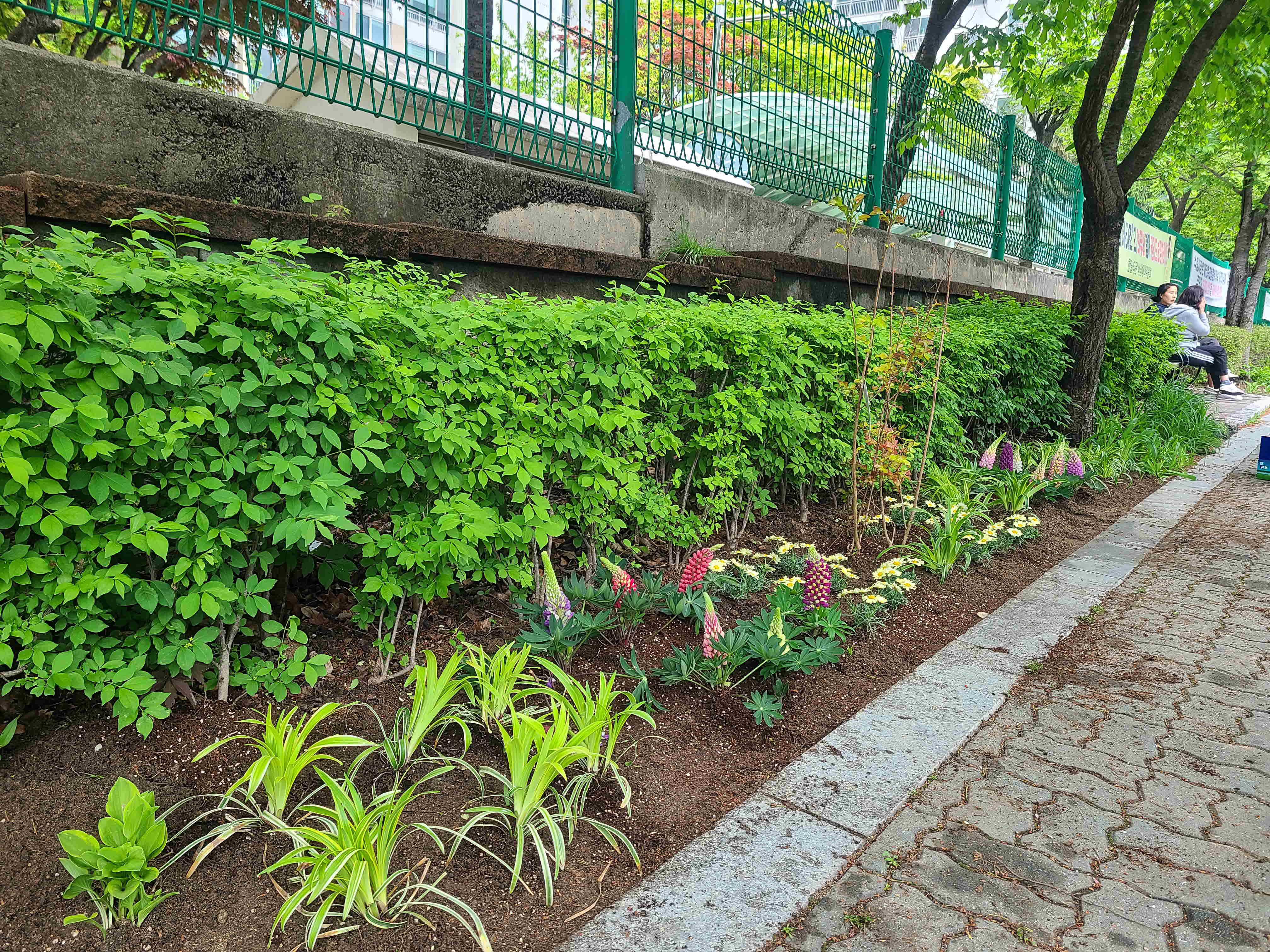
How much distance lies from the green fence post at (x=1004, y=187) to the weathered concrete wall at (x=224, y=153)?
863cm

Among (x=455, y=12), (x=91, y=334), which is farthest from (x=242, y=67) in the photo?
(x=91, y=334)

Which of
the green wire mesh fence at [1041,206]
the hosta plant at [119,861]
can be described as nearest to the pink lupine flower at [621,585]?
the hosta plant at [119,861]

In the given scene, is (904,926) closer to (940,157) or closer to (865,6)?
(940,157)

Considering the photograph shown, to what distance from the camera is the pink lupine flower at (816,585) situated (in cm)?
336

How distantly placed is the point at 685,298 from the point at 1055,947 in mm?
4090

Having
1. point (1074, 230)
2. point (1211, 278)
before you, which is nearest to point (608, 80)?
point (1074, 230)

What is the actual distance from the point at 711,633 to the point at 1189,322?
12.0 metres

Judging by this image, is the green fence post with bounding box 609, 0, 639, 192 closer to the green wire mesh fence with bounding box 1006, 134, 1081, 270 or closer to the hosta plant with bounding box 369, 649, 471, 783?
the hosta plant with bounding box 369, 649, 471, 783

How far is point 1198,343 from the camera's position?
→ 1184cm

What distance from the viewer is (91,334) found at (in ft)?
6.20

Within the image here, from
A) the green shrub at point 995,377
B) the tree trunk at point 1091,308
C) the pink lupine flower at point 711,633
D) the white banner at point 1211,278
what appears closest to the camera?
the pink lupine flower at point 711,633

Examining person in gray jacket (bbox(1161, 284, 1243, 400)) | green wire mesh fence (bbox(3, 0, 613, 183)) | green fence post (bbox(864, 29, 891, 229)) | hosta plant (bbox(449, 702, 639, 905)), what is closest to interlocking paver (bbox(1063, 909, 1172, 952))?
hosta plant (bbox(449, 702, 639, 905))

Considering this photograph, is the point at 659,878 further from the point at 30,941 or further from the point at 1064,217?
the point at 1064,217

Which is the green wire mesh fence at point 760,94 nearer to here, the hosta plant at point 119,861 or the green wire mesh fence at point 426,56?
the green wire mesh fence at point 426,56
